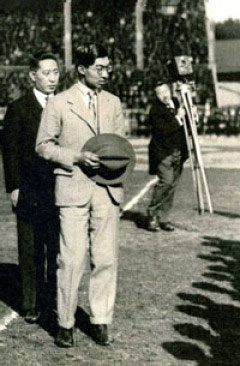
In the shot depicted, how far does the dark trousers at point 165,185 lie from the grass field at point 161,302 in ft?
1.00

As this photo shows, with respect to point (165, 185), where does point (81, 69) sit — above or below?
above

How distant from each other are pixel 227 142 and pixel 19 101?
22023 millimetres

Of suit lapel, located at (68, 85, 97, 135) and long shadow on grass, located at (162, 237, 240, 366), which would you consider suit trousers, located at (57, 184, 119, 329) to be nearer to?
suit lapel, located at (68, 85, 97, 135)

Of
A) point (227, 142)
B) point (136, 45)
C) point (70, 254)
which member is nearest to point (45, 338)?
point (70, 254)

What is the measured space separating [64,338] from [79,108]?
1.56 m

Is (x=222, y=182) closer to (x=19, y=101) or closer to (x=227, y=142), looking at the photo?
(x=19, y=101)

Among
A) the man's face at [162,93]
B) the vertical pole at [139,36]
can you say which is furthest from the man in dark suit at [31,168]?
the vertical pole at [139,36]

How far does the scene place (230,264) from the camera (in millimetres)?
8297

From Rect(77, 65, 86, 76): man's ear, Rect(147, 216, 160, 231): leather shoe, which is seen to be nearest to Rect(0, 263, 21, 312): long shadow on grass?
Rect(77, 65, 86, 76): man's ear

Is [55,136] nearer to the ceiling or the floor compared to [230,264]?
nearer to the ceiling

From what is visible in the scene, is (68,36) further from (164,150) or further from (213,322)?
(213,322)

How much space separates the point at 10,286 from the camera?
754 centimetres

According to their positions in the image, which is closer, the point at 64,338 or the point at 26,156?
the point at 64,338

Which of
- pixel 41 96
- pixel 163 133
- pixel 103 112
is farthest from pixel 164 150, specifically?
pixel 103 112
